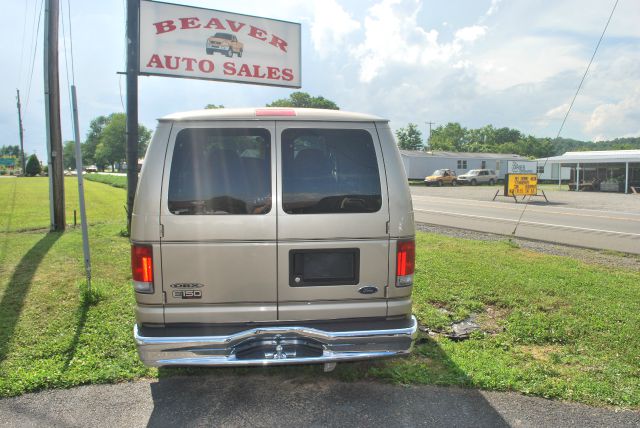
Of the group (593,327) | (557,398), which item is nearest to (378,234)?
(557,398)

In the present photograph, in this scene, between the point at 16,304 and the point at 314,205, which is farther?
the point at 16,304

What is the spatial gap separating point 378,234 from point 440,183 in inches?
1777

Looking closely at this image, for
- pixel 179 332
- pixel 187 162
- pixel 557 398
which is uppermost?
pixel 187 162

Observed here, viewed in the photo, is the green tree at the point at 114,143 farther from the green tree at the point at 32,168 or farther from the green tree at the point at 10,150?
the green tree at the point at 10,150

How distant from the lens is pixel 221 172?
11.2 feet

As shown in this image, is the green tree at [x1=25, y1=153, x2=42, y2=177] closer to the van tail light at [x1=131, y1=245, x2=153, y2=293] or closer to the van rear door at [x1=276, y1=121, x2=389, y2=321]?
the van tail light at [x1=131, y1=245, x2=153, y2=293]

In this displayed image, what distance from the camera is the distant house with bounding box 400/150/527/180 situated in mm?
54094

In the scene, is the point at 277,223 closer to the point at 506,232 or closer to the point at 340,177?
the point at 340,177

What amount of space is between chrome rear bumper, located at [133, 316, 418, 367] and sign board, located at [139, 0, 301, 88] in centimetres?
916

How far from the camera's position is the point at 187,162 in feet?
11.0

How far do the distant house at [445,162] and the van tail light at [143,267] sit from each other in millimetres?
49504

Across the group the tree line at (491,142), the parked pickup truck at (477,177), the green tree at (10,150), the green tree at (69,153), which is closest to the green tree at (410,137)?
the tree line at (491,142)

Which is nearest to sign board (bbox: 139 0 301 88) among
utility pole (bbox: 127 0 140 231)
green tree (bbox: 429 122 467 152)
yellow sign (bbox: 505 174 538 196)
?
utility pole (bbox: 127 0 140 231)

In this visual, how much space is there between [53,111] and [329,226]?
1040 cm
